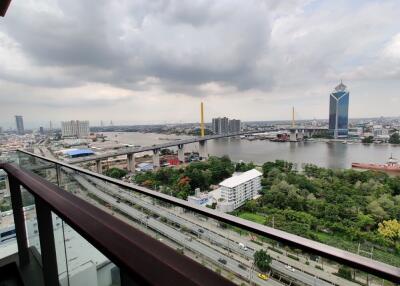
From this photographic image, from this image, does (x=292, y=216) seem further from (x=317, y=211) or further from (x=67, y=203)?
(x=67, y=203)

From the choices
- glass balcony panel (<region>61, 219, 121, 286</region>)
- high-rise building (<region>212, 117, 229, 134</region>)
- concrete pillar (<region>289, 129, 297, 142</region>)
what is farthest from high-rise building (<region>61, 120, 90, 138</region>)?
glass balcony panel (<region>61, 219, 121, 286</region>)

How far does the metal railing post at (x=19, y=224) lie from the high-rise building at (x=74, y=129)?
2462cm

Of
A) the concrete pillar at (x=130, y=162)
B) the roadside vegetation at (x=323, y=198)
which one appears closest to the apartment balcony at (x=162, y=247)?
the roadside vegetation at (x=323, y=198)

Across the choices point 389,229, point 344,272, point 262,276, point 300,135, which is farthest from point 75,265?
point 300,135

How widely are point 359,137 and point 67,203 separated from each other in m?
24.2

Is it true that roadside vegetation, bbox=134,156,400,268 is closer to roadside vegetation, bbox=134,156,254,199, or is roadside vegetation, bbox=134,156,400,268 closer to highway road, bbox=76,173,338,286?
roadside vegetation, bbox=134,156,254,199

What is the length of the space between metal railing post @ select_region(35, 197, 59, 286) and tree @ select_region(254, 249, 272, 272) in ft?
1.69

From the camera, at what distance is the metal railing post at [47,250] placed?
Result: 1.97 ft

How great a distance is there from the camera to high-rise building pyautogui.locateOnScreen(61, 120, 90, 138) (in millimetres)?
22969

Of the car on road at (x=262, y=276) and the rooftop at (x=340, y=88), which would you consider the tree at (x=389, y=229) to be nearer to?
the car on road at (x=262, y=276)

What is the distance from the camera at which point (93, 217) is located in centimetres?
36

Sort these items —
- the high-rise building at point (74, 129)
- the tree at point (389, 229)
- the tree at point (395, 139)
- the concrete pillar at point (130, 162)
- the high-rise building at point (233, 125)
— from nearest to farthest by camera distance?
the tree at point (389, 229), the concrete pillar at point (130, 162), the tree at point (395, 139), the high-rise building at point (74, 129), the high-rise building at point (233, 125)

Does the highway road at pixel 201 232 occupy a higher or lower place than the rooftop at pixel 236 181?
higher

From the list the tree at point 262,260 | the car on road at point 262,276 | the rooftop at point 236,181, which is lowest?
the rooftop at point 236,181
